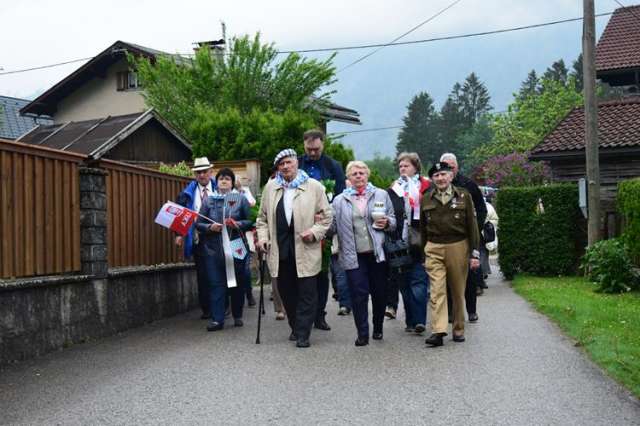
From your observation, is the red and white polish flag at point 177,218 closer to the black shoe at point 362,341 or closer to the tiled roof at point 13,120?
the black shoe at point 362,341

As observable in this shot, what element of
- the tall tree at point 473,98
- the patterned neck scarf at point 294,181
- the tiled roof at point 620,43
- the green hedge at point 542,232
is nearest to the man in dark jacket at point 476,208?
the patterned neck scarf at point 294,181

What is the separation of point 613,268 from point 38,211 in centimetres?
978

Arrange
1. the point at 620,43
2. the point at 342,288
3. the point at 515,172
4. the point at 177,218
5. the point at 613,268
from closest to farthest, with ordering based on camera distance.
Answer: the point at 177,218, the point at 342,288, the point at 613,268, the point at 620,43, the point at 515,172

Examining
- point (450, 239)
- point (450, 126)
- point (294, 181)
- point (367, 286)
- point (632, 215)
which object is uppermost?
point (450, 126)

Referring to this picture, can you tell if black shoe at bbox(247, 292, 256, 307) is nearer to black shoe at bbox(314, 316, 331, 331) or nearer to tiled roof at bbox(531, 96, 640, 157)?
black shoe at bbox(314, 316, 331, 331)

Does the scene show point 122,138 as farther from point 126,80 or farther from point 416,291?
point 126,80

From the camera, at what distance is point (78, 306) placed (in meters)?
9.04

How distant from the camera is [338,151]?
25.1 m

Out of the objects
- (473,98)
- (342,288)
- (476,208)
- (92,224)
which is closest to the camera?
(92,224)

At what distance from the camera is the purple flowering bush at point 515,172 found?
4462cm

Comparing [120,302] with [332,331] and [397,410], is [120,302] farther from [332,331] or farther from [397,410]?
[397,410]

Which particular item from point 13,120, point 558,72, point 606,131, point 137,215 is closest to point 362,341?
point 137,215

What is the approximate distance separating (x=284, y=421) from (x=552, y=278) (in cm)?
A: 1266

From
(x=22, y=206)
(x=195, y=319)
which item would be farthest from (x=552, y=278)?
(x=22, y=206)
